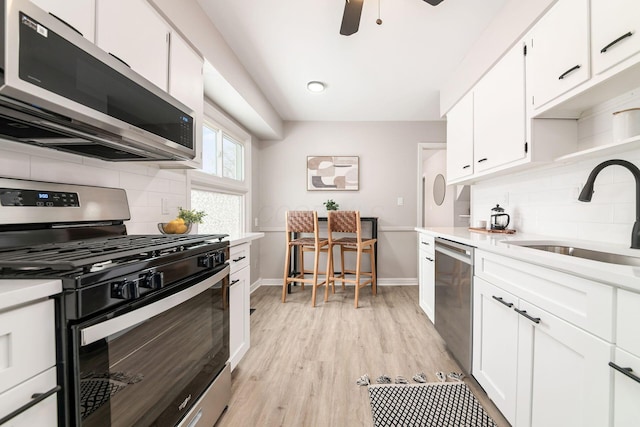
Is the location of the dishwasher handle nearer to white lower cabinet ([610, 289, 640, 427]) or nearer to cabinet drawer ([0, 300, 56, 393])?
white lower cabinet ([610, 289, 640, 427])

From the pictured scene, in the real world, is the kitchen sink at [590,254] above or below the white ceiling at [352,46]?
below

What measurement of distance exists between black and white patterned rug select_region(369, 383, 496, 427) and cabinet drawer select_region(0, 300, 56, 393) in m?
1.38

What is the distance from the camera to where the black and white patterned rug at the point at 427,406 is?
138 cm

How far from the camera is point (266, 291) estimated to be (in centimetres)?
368

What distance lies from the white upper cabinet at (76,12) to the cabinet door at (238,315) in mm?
1278

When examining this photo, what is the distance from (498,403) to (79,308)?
1732 millimetres

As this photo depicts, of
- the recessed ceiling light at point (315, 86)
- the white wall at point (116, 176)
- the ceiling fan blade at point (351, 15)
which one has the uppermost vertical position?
the recessed ceiling light at point (315, 86)

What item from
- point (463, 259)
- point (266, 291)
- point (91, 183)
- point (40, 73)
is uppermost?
point (40, 73)

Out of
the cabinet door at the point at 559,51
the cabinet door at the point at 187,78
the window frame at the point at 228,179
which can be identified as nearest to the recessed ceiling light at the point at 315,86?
the window frame at the point at 228,179

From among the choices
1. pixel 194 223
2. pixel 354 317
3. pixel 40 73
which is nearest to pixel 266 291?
pixel 354 317

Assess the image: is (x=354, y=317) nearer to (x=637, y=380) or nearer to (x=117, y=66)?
Answer: (x=637, y=380)

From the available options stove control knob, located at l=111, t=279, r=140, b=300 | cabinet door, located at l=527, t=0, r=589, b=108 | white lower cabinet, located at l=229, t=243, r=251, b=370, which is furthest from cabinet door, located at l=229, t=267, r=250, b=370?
cabinet door, located at l=527, t=0, r=589, b=108

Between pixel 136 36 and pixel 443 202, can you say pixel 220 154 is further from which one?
pixel 443 202

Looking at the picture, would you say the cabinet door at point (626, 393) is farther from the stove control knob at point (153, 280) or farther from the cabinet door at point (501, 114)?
the stove control knob at point (153, 280)
